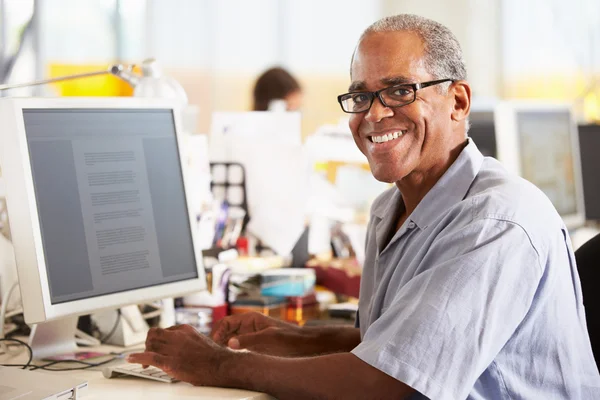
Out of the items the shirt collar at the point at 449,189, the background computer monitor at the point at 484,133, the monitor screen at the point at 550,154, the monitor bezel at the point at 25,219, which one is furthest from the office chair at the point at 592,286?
the background computer monitor at the point at 484,133

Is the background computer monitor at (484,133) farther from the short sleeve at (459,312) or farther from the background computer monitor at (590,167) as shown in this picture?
the short sleeve at (459,312)

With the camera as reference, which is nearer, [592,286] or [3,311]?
[592,286]

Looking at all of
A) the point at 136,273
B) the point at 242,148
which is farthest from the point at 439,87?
the point at 242,148

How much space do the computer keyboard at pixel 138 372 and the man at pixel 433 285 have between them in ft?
0.10

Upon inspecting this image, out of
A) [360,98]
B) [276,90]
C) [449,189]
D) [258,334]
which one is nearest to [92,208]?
[258,334]

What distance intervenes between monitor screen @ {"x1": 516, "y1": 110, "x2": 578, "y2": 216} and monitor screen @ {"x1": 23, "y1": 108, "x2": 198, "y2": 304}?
148 cm

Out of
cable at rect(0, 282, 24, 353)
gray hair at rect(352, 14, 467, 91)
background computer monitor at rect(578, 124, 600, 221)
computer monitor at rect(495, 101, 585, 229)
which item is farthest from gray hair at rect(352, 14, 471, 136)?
background computer monitor at rect(578, 124, 600, 221)

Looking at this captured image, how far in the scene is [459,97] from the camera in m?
1.48

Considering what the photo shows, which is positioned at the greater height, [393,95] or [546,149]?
[393,95]

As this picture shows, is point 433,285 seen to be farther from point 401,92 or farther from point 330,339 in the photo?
point 330,339

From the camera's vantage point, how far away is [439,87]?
1.45 m

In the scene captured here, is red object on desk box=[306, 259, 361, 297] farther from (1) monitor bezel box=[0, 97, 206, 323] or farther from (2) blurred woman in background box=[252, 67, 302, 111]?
(2) blurred woman in background box=[252, 67, 302, 111]

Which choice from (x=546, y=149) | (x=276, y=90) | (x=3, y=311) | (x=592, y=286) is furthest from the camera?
(x=276, y=90)

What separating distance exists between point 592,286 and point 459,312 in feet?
1.65
